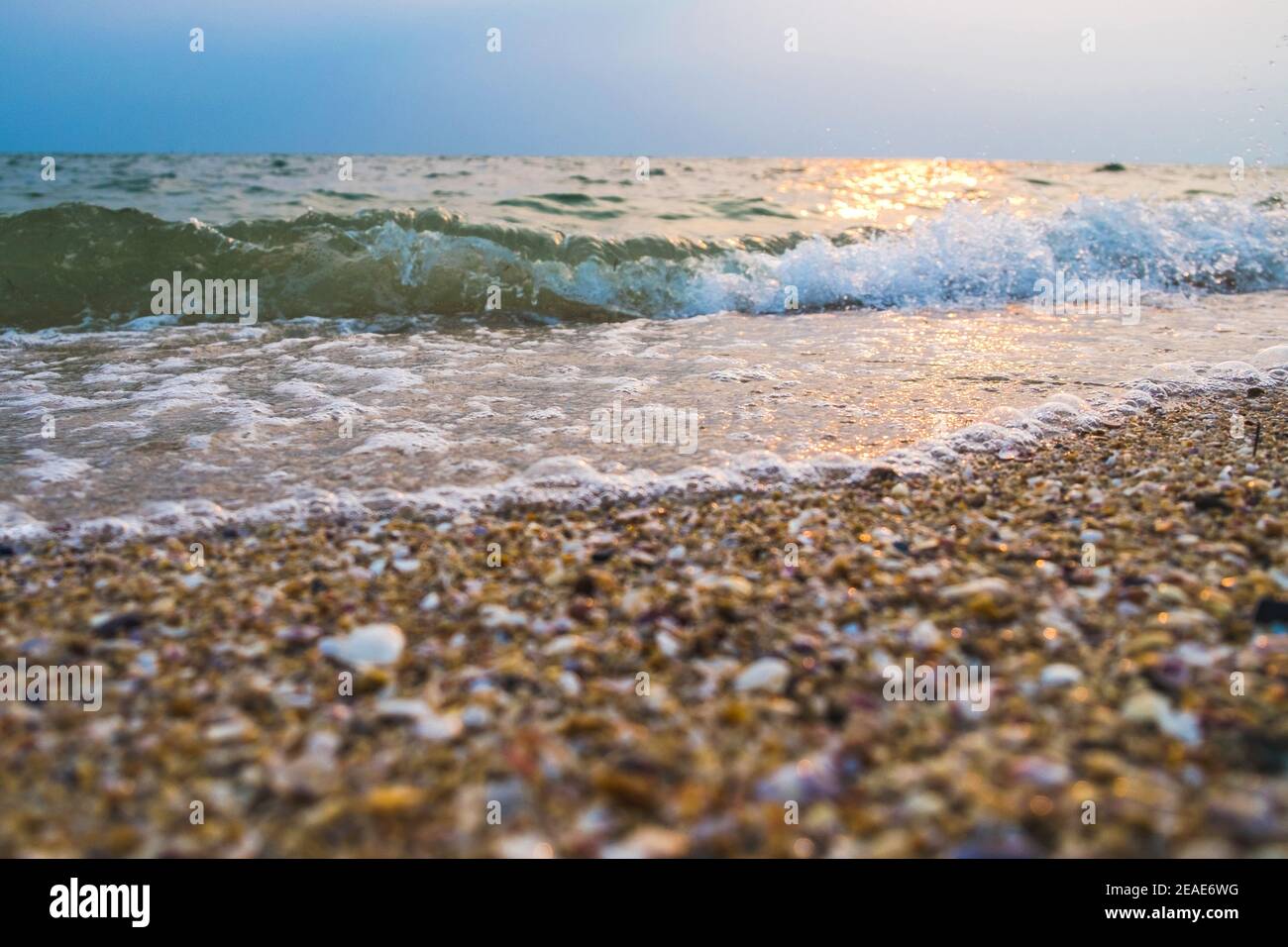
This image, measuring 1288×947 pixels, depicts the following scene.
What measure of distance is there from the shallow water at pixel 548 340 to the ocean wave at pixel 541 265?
4 centimetres

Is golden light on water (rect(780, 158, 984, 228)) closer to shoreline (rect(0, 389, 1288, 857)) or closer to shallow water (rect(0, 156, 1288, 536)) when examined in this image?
shallow water (rect(0, 156, 1288, 536))

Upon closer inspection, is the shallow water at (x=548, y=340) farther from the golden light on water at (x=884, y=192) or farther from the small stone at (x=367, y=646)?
the small stone at (x=367, y=646)

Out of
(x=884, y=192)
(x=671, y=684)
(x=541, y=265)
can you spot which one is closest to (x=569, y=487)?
(x=671, y=684)

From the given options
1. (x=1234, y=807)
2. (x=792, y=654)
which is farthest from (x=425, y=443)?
(x=1234, y=807)

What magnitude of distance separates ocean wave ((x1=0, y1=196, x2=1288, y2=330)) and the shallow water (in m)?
0.04

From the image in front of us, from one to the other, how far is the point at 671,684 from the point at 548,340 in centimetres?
613

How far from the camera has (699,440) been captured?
15.2 ft

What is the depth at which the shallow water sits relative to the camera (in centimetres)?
425

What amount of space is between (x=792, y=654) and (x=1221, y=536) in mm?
1855

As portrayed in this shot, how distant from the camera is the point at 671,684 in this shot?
2.36 metres

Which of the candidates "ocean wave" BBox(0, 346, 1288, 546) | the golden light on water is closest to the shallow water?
"ocean wave" BBox(0, 346, 1288, 546)

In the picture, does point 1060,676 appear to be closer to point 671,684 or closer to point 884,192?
point 671,684

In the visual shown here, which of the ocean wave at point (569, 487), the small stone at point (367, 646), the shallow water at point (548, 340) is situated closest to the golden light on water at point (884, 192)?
the shallow water at point (548, 340)

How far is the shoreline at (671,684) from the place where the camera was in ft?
6.04
